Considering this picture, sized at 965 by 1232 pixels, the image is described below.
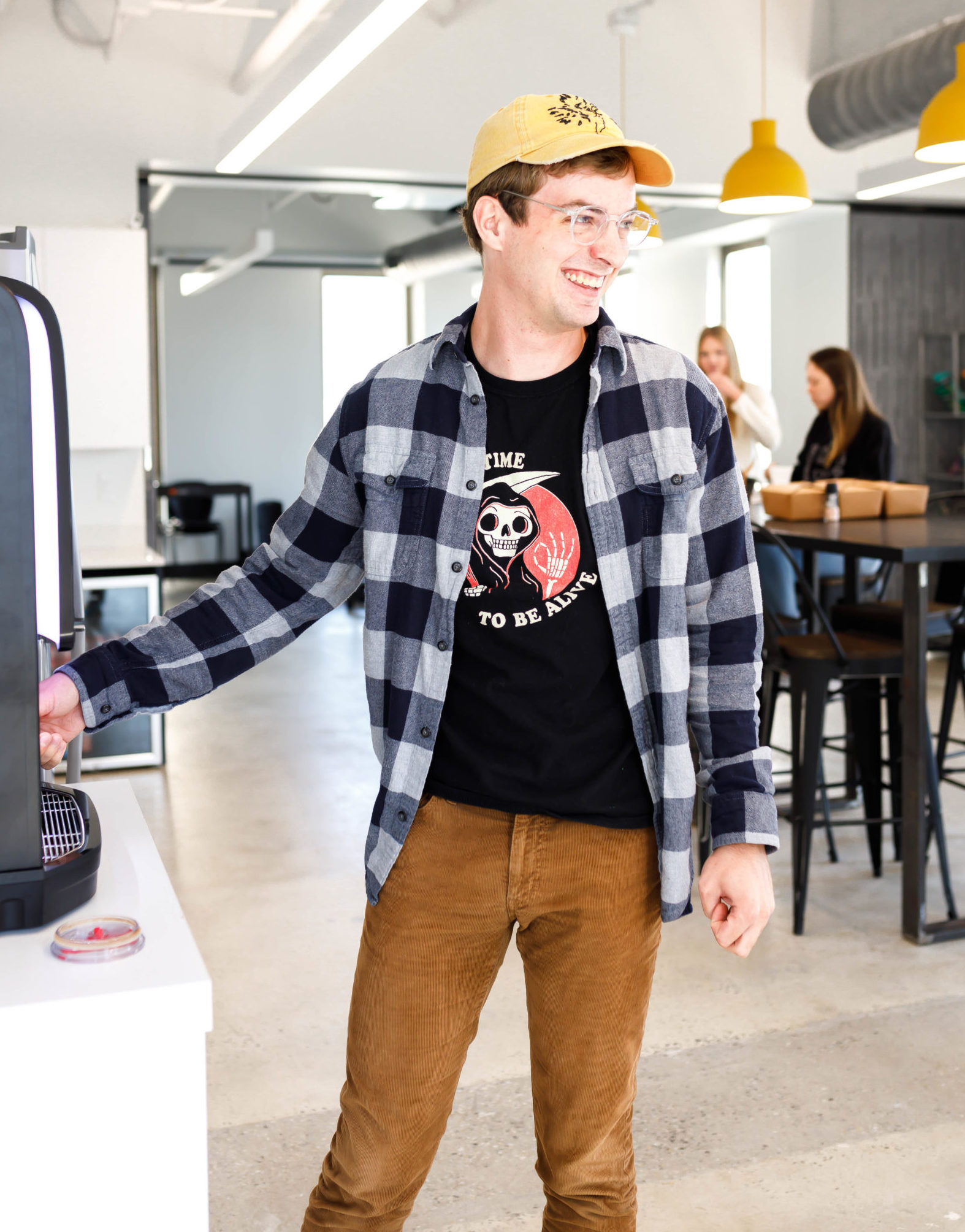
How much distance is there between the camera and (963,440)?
26.0ft

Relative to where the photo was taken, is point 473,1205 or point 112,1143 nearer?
point 112,1143

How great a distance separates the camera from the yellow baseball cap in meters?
1.32

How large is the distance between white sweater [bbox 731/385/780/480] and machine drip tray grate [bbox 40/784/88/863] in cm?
431

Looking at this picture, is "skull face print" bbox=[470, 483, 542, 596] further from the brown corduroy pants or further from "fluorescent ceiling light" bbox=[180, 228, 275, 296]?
"fluorescent ceiling light" bbox=[180, 228, 275, 296]

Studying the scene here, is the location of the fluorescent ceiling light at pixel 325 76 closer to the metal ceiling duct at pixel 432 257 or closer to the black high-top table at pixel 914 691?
the black high-top table at pixel 914 691

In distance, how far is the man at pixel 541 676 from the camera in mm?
1374

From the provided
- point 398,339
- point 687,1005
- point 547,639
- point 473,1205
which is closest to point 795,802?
point 687,1005

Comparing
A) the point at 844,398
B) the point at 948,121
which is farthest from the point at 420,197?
the point at 948,121

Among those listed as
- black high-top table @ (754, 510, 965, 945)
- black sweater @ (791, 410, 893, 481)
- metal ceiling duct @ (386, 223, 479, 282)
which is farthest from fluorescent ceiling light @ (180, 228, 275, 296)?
black high-top table @ (754, 510, 965, 945)

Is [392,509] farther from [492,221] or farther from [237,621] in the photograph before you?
[492,221]

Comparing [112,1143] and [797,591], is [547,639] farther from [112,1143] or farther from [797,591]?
[797,591]

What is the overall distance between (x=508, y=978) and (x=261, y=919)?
76 centimetres

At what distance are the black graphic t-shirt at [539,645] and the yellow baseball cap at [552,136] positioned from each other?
246mm

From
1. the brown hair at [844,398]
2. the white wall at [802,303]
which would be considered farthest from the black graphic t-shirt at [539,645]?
the white wall at [802,303]
